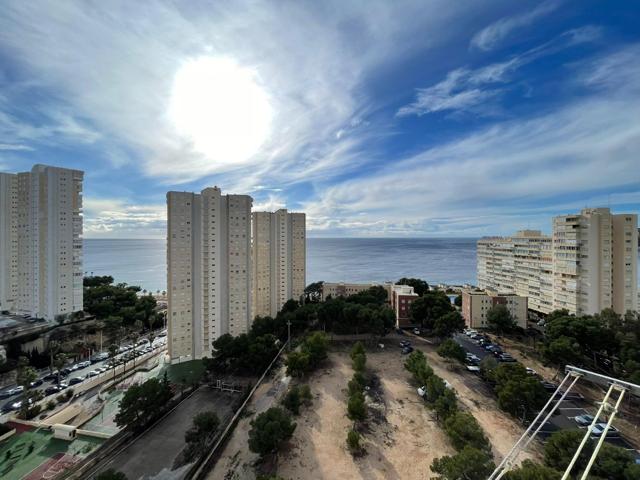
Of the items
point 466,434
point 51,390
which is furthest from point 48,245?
point 466,434

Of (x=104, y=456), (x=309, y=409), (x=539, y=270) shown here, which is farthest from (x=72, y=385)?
(x=539, y=270)

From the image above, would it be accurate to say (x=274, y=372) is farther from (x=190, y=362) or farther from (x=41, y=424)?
(x=41, y=424)

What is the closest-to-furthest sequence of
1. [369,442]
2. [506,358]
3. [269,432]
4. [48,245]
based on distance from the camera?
1. [269,432]
2. [369,442]
3. [506,358]
4. [48,245]

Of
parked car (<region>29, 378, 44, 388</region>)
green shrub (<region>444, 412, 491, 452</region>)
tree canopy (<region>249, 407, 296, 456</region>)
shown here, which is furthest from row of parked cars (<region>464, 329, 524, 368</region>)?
parked car (<region>29, 378, 44, 388</region>)

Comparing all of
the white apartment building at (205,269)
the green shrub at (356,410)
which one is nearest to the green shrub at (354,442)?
the green shrub at (356,410)

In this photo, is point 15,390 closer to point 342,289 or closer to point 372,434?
point 372,434

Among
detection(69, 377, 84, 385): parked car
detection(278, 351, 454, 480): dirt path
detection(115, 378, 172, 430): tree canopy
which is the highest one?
detection(115, 378, 172, 430): tree canopy

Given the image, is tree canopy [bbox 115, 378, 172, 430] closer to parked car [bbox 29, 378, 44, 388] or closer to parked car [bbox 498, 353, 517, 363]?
parked car [bbox 29, 378, 44, 388]
